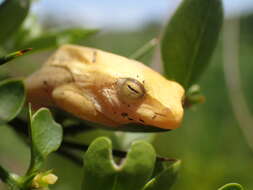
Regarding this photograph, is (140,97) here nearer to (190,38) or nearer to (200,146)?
(190,38)

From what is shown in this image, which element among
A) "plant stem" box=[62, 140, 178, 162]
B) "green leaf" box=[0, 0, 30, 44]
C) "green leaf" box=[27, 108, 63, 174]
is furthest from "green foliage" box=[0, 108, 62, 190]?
"green leaf" box=[0, 0, 30, 44]

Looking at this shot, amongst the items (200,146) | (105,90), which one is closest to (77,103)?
(105,90)

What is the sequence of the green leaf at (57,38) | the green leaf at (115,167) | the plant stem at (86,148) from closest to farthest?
1. the green leaf at (115,167)
2. the plant stem at (86,148)
3. the green leaf at (57,38)

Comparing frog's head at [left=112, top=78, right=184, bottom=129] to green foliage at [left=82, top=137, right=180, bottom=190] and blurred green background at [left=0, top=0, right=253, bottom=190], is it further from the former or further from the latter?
blurred green background at [left=0, top=0, right=253, bottom=190]

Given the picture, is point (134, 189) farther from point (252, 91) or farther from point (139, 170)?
point (252, 91)

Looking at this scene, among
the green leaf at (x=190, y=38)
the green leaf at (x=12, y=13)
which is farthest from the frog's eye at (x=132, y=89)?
the green leaf at (x=12, y=13)

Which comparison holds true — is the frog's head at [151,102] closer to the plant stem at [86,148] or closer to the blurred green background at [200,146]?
the plant stem at [86,148]

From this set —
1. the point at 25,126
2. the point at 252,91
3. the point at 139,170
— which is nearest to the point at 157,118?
the point at 139,170
